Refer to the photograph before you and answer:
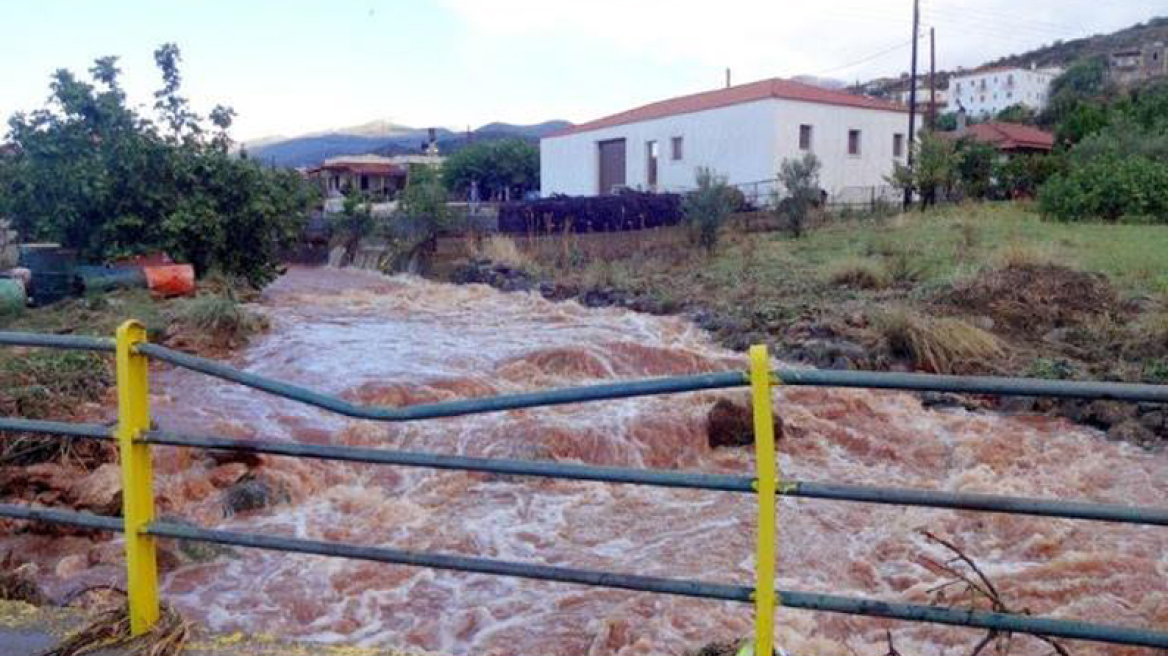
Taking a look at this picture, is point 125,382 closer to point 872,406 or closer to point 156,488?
point 156,488

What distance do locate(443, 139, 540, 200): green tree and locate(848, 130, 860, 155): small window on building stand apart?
2442 centimetres

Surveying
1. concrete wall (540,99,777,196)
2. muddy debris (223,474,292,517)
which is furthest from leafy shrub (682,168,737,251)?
A: muddy debris (223,474,292,517)

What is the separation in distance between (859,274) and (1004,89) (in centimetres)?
9007

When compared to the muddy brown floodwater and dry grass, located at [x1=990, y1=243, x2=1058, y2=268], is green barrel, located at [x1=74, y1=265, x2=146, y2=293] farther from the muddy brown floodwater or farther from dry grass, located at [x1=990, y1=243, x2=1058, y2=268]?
dry grass, located at [x1=990, y1=243, x2=1058, y2=268]

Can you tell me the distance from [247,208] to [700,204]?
10323 mm

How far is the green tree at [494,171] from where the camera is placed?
58.8 metres

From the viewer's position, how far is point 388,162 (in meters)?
69.1

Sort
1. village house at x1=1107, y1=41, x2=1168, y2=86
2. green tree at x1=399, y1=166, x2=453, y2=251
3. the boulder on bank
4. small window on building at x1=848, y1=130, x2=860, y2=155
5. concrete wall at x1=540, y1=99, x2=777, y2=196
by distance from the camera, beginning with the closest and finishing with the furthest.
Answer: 1. the boulder on bank
2. green tree at x1=399, y1=166, x2=453, y2=251
3. concrete wall at x1=540, y1=99, x2=777, y2=196
4. small window on building at x1=848, y1=130, x2=860, y2=155
5. village house at x1=1107, y1=41, x2=1168, y2=86

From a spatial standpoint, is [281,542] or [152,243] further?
[152,243]

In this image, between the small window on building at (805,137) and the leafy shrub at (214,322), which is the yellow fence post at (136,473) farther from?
the small window on building at (805,137)

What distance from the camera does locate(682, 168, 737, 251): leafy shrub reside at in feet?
78.7

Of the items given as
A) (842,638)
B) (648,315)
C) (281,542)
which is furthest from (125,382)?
(648,315)

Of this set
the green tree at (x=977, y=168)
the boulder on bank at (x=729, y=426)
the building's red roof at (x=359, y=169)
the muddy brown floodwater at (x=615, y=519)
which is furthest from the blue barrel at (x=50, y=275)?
the building's red roof at (x=359, y=169)

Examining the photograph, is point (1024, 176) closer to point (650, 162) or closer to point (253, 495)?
point (650, 162)
